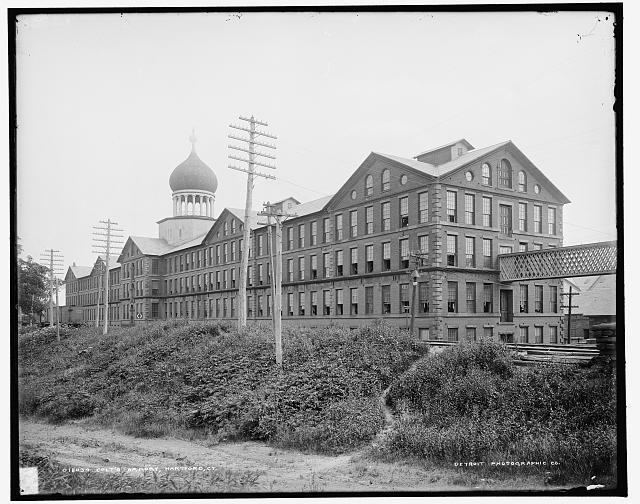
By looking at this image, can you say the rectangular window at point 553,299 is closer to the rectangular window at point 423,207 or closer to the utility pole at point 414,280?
the utility pole at point 414,280

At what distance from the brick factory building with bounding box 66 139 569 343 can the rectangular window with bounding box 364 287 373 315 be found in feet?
0.09

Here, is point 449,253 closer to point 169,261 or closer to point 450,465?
point 450,465

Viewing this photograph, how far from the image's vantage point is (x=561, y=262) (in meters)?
12.7

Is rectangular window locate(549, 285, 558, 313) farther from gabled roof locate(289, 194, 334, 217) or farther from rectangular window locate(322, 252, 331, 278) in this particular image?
gabled roof locate(289, 194, 334, 217)

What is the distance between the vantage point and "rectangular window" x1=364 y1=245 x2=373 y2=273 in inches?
564

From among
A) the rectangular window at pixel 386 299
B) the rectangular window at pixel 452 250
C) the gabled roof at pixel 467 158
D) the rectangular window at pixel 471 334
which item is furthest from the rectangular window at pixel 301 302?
the gabled roof at pixel 467 158

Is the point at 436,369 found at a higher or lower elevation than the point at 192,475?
higher

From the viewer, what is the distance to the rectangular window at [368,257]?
564 inches

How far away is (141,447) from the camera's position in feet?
43.3

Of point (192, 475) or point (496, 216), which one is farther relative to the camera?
point (496, 216)

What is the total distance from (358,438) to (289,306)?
471cm

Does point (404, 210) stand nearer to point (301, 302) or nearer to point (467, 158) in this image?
point (467, 158)

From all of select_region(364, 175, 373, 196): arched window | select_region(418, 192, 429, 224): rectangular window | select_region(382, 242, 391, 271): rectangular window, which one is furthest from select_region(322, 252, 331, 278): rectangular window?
select_region(418, 192, 429, 224): rectangular window

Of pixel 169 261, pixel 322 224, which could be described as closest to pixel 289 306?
pixel 322 224
